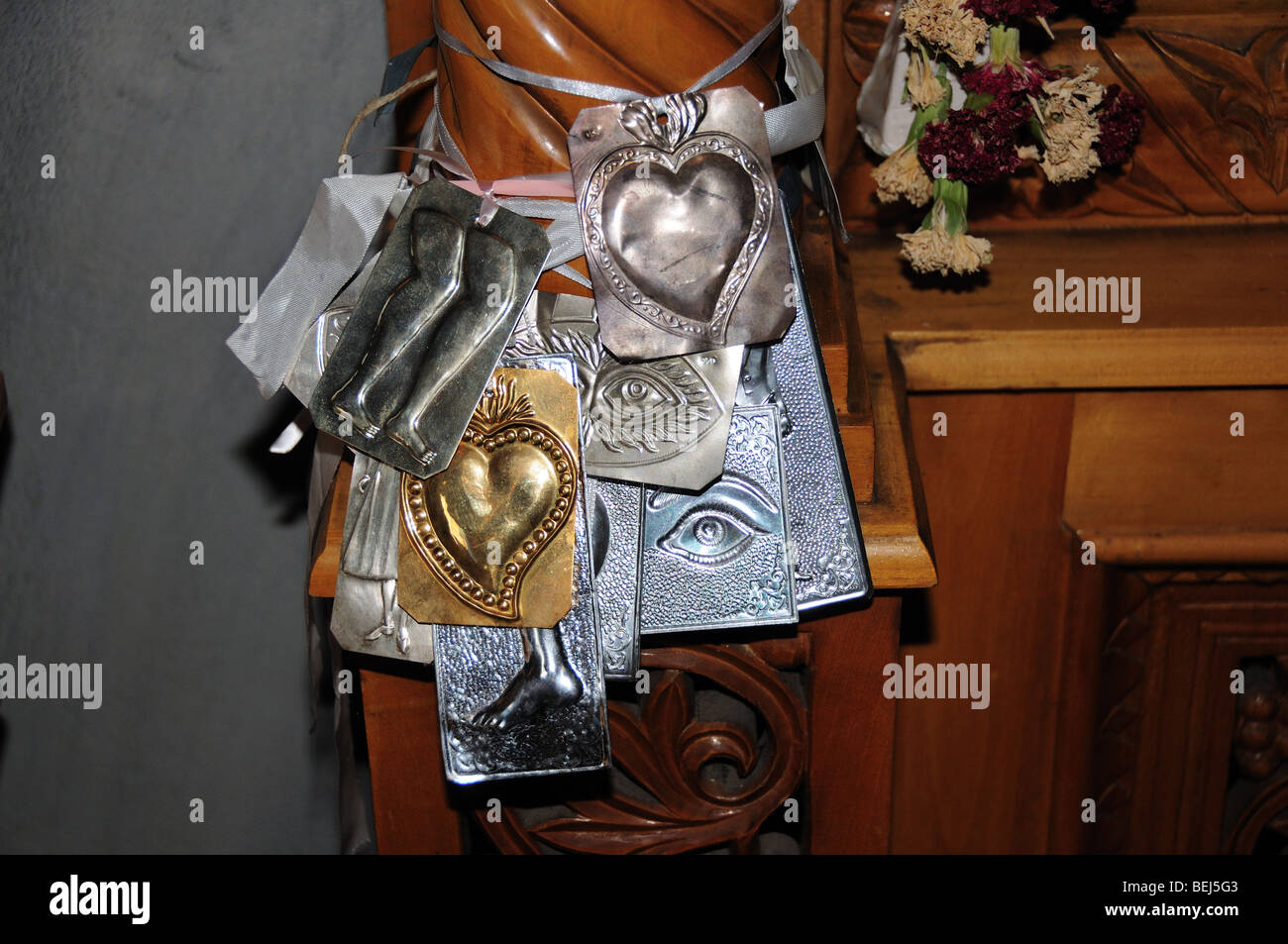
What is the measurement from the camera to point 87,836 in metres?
1.17

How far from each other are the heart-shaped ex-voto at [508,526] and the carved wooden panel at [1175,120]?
512mm

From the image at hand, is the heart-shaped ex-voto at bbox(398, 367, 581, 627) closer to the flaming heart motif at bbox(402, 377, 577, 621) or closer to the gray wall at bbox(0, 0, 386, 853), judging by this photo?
the flaming heart motif at bbox(402, 377, 577, 621)

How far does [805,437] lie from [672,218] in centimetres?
16

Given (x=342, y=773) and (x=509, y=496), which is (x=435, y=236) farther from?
(x=342, y=773)

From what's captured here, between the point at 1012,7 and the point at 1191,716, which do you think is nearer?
the point at 1012,7

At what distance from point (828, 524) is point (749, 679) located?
0.43 feet

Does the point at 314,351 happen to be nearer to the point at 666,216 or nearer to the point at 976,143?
the point at 666,216

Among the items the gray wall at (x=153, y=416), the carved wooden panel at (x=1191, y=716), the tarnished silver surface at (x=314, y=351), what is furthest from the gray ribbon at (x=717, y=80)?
the carved wooden panel at (x=1191, y=716)

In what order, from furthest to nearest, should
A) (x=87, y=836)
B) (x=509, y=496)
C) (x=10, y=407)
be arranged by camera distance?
(x=87, y=836) < (x=10, y=407) < (x=509, y=496)

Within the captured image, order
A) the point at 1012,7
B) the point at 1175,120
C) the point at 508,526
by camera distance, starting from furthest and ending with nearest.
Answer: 1. the point at 1175,120
2. the point at 1012,7
3. the point at 508,526

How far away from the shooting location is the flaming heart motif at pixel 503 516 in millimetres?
699

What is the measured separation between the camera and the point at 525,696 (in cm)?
72

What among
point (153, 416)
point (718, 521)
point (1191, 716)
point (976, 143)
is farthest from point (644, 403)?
point (1191, 716)

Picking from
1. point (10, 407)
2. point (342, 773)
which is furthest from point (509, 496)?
point (10, 407)
